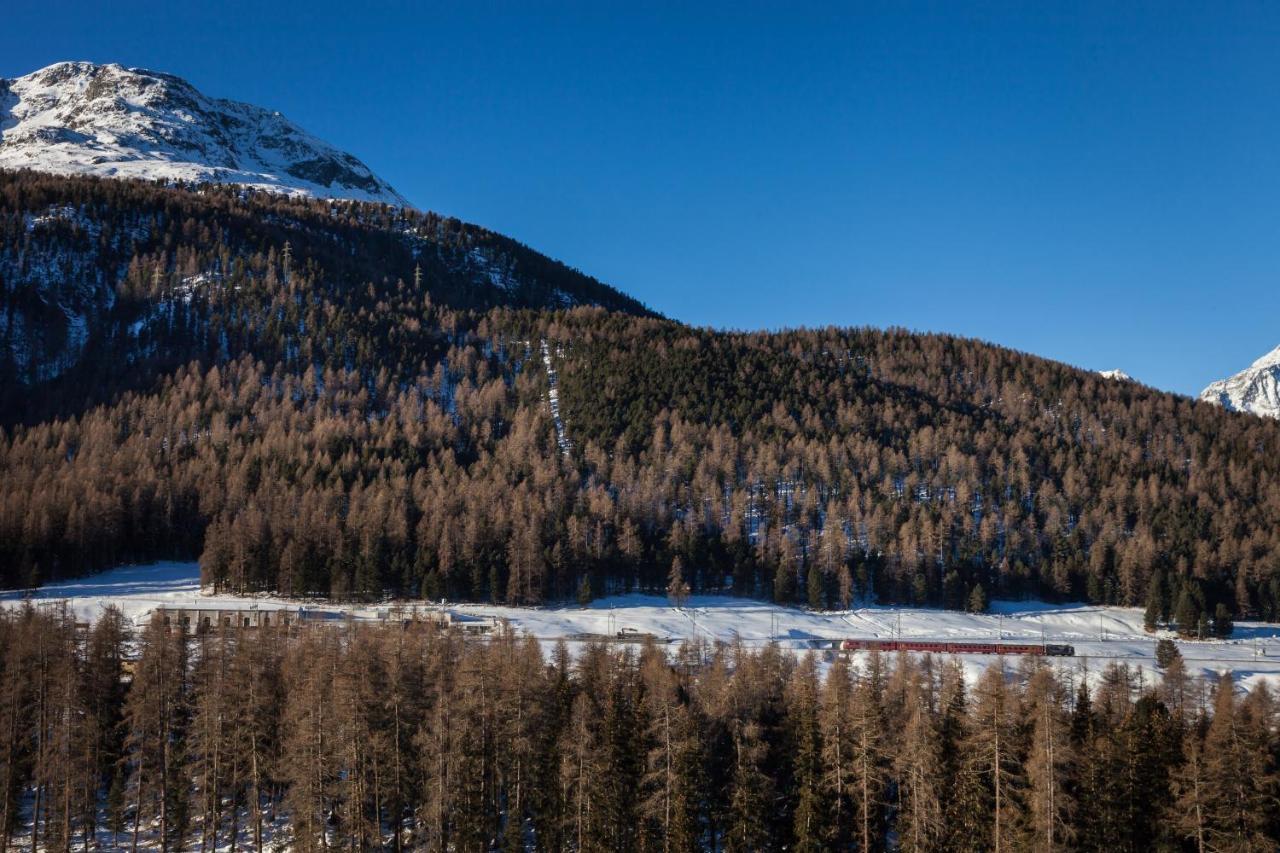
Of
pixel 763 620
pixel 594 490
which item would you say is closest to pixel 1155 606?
pixel 763 620

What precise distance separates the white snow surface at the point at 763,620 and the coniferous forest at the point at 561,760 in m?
32.2

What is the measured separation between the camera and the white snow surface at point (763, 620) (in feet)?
323

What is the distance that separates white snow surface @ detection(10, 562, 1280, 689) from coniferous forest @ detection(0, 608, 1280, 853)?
106 feet

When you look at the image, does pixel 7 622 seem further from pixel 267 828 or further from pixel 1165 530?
pixel 1165 530

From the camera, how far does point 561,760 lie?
56562 millimetres

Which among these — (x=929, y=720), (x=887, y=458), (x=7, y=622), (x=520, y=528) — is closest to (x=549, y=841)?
(x=929, y=720)

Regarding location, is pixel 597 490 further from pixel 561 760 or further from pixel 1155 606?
pixel 561 760

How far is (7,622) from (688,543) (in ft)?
276

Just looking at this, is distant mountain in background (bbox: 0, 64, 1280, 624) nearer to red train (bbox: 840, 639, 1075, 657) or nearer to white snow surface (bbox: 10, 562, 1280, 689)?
white snow surface (bbox: 10, 562, 1280, 689)

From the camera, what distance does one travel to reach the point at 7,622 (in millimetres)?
64000

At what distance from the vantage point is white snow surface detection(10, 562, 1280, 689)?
9838cm

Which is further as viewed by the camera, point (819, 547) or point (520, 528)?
point (819, 547)

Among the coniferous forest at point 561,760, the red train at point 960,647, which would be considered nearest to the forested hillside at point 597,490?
the red train at point 960,647

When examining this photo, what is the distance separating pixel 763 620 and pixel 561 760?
61437 millimetres
